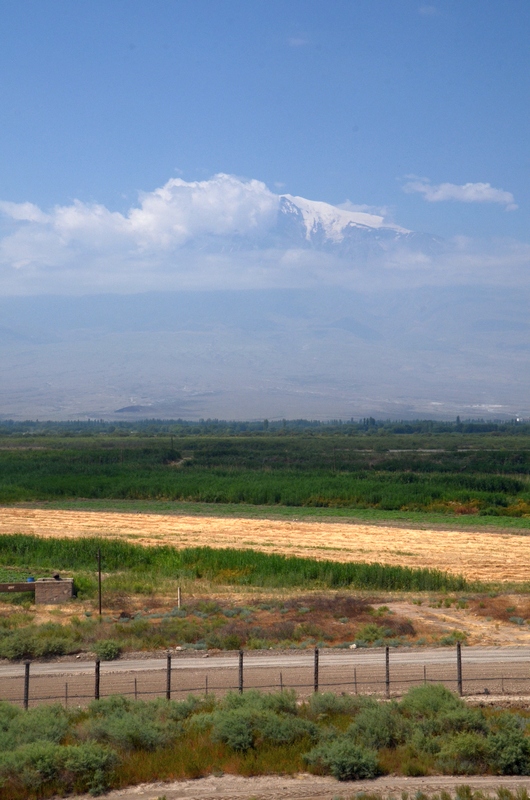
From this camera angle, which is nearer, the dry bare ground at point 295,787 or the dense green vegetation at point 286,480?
the dry bare ground at point 295,787

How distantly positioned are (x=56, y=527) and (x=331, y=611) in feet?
81.2

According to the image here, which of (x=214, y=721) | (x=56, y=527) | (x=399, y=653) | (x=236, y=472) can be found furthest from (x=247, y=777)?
(x=236, y=472)

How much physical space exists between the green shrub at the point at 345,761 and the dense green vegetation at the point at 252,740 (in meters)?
0.02

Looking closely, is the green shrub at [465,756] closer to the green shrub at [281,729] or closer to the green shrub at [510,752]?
the green shrub at [510,752]

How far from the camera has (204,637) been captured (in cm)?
2153

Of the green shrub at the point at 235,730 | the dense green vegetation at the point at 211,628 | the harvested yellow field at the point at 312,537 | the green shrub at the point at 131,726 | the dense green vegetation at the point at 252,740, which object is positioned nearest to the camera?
the dense green vegetation at the point at 252,740

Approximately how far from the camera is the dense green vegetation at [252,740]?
41.6ft

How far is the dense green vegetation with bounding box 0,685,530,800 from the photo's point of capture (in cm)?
1269

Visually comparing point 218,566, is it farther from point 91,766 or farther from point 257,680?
point 91,766

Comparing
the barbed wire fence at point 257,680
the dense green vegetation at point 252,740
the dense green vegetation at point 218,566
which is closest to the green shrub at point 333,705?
the dense green vegetation at point 252,740

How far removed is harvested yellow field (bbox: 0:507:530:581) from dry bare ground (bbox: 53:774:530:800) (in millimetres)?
19706

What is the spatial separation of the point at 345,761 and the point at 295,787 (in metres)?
0.88

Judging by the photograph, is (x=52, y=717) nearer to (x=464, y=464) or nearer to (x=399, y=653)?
(x=399, y=653)

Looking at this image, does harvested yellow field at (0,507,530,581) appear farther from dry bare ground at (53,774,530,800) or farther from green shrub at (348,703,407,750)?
dry bare ground at (53,774,530,800)
